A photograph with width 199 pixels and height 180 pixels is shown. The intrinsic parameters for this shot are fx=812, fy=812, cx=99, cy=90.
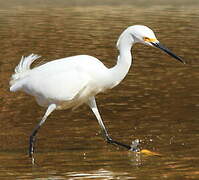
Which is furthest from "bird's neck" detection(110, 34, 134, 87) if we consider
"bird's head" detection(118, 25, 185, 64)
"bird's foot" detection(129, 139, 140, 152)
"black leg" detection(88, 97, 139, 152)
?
"bird's foot" detection(129, 139, 140, 152)

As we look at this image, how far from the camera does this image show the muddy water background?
9.95 metres

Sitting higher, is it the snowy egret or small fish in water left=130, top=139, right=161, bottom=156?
the snowy egret

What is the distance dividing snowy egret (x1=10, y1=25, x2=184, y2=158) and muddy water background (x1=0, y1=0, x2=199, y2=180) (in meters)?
0.59

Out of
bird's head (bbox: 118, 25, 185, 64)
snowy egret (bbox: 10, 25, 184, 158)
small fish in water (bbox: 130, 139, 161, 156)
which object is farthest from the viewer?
small fish in water (bbox: 130, 139, 161, 156)

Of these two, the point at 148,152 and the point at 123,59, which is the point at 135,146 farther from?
the point at 123,59

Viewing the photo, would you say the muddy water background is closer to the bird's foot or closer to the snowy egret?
the bird's foot

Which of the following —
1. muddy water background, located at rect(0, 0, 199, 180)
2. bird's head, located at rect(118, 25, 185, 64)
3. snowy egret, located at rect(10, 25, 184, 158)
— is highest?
bird's head, located at rect(118, 25, 185, 64)

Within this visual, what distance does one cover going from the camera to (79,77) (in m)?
10.6

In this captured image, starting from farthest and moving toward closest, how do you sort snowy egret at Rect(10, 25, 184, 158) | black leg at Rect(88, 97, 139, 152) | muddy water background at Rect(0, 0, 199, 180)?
black leg at Rect(88, 97, 139, 152)
snowy egret at Rect(10, 25, 184, 158)
muddy water background at Rect(0, 0, 199, 180)

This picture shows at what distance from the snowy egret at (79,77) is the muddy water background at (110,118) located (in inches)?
23.2

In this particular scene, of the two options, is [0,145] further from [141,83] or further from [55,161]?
[141,83]

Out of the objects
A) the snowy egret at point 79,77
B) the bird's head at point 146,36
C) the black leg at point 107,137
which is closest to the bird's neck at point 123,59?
the snowy egret at point 79,77

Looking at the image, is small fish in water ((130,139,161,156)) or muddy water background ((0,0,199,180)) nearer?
muddy water background ((0,0,199,180))

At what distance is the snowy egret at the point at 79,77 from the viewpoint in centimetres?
1048
